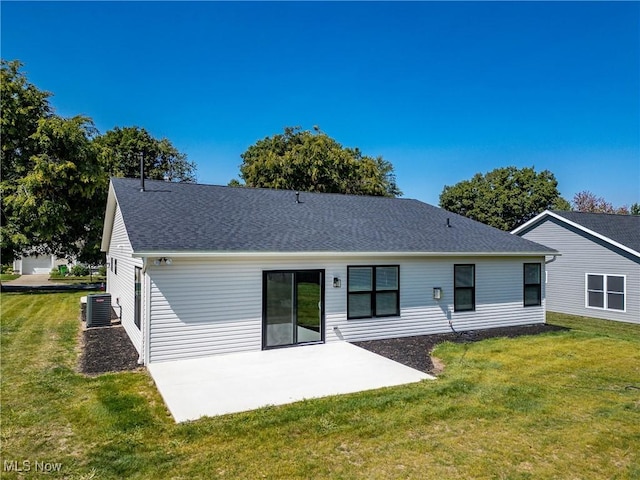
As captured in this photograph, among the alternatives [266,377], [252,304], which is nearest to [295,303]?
[252,304]

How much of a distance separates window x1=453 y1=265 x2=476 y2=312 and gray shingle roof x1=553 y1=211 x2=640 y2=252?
777cm

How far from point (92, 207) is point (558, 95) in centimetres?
2462

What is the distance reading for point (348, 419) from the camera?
502 cm

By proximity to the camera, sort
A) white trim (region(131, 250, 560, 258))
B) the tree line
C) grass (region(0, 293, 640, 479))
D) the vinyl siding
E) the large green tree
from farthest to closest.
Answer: the tree line
the large green tree
the vinyl siding
white trim (region(131, 250, 560, 258))
grass (region(0, 293, 640, 479))

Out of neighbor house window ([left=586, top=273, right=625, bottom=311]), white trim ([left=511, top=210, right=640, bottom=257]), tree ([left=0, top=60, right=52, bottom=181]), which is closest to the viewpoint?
white trim ([left=511, top=210, right=640, bottom=257])

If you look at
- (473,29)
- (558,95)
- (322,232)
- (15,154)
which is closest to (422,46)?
(473,29)

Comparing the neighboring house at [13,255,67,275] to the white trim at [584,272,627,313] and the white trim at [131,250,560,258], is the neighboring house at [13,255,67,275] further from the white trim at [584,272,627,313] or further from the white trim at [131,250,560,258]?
the white trim at [584,272,627,313]

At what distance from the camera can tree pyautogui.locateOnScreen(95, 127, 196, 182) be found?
29.6 meters

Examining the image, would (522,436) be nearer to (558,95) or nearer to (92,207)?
(558,95)

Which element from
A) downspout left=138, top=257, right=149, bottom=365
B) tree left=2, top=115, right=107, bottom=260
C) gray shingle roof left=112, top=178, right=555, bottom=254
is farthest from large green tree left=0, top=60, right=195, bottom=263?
downspout left=138, top=257, right=149, bottom=365

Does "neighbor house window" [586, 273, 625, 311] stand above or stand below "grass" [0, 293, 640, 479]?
above

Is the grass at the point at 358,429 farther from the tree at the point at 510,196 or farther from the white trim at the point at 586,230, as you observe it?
the tree at the point at 510,196

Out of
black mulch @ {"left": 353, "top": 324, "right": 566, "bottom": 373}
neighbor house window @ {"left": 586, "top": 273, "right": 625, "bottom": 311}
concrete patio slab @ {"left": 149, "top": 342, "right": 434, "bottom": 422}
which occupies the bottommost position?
black mulch @ {"left": 353, "top": 324, "right": 566, "bottom": 373}

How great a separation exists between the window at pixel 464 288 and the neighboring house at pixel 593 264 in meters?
7.54
